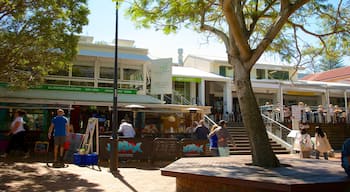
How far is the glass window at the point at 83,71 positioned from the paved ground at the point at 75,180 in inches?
349

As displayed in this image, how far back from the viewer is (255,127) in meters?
6.41

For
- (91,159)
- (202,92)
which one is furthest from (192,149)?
(202,92)

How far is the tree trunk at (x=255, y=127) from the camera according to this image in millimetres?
6348

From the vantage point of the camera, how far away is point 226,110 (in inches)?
891

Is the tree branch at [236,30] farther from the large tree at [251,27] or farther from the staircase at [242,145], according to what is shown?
Result: the staircase at [242,145]

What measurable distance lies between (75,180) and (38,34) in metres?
5.20

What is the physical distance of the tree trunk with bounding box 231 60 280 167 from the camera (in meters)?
6.35

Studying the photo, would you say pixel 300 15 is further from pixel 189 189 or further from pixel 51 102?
pixel 51 102

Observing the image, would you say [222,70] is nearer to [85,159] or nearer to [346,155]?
[85,159]

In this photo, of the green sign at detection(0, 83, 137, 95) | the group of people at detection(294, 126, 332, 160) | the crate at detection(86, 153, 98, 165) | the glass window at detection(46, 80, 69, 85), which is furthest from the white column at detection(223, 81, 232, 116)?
the crate at detection(86, 153, 98, 165)

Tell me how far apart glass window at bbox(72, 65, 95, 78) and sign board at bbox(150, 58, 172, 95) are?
10.7 ft

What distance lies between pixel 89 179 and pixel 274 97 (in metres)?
23.3

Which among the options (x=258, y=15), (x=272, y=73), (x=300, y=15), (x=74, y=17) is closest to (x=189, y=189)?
(x=258, y=15)

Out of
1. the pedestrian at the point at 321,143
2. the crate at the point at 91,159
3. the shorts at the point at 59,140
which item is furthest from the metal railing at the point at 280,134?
the shorts at the point at 59,140
